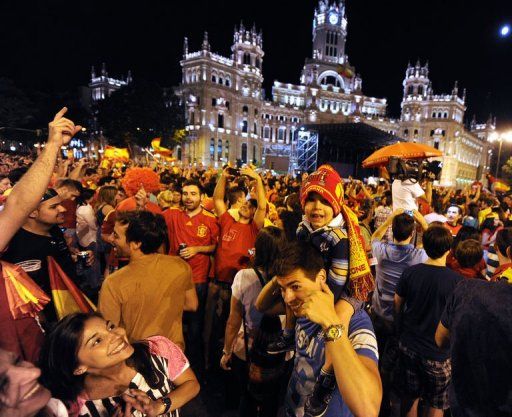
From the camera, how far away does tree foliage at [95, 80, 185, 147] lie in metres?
45.2

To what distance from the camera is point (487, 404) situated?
1345 millimetres

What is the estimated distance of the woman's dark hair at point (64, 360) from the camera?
151 centimetres

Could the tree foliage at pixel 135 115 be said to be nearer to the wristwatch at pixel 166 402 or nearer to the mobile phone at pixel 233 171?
the mobile phone at pixel 233 171

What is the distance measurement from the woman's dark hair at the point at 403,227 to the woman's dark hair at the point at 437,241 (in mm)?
632

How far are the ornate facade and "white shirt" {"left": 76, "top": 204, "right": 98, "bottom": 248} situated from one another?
52.4 metres

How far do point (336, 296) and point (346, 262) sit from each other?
0.69ft

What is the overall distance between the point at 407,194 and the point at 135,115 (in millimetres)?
46715

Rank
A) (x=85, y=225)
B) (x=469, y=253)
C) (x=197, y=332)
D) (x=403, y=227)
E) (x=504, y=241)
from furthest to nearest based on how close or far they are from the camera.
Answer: (x=85, y=225) < (x=197, y=332) < (x=403, y=227) < (x=469, y=253) < (x=504, y=241)

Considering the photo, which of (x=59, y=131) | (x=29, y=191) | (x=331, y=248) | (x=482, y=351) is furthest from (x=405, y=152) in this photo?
(x=29, y=191)

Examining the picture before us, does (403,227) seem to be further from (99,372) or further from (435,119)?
(435,119)

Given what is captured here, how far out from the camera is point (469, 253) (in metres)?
3.51

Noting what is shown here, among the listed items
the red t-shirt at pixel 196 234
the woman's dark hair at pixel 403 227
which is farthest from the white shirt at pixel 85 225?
the woman's dark hair at pixel 403 227

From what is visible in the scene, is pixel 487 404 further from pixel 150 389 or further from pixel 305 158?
pixel 305 158

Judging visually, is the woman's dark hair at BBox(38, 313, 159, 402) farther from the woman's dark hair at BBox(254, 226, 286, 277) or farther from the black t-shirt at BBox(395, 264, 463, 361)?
the black t-shirt at BBox(395, 264, 463, 361)
